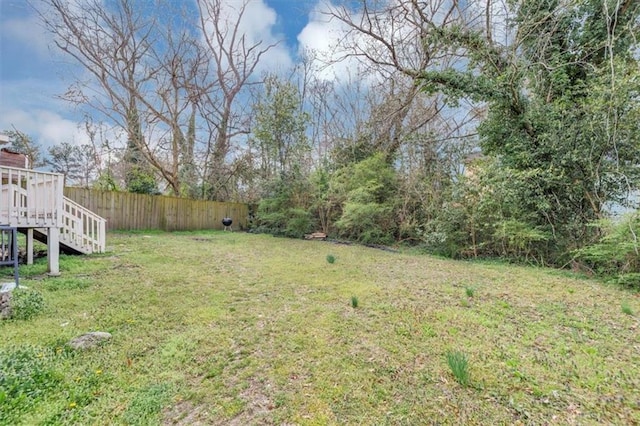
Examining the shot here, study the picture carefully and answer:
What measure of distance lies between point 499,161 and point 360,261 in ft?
13.5

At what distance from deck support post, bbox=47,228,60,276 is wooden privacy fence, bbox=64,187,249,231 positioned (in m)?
5.76

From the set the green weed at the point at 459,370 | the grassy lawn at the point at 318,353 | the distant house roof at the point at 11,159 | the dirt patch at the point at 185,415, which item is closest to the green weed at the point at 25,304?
the grassy lawn at the point at 318,353

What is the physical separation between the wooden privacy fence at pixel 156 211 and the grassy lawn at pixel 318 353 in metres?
6.24

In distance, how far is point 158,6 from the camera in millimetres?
12586

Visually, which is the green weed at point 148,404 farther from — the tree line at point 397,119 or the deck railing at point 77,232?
the tree line at point 397,119

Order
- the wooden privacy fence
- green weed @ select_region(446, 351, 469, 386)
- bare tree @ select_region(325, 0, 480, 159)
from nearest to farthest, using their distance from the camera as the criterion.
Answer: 1. green weed @ select_region(446, 351, 469, 386)
2. bare tree @ select_region(325, 0, 480, 159)
3. the wooden privacy fence

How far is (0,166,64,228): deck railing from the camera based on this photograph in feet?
13.9

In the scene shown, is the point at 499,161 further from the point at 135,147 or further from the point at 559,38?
the point at 135,147

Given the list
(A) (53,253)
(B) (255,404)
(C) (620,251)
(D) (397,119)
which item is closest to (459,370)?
(B) (255,404)

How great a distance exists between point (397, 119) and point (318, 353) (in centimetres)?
955

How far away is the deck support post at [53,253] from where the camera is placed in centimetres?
446

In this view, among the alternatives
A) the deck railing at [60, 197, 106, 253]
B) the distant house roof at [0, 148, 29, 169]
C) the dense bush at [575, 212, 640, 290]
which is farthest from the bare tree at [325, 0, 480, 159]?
the distant house roof at [0, 148, 29, 169]

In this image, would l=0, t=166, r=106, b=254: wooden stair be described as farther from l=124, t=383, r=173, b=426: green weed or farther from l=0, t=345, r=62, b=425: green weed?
l=124, t=383, r=173, b=426: green weed

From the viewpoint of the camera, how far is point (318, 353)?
2.45 m
